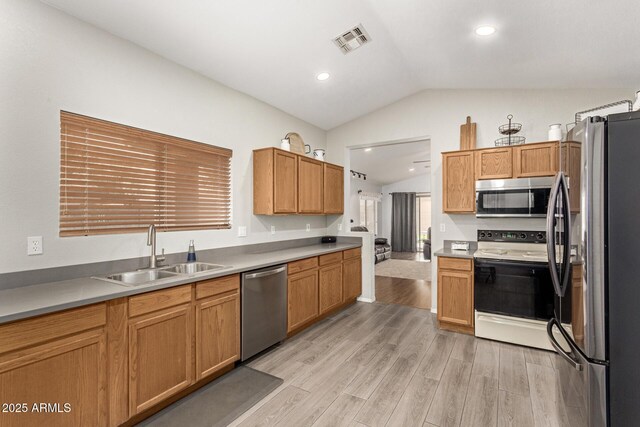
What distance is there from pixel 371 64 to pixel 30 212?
3308 millimetres

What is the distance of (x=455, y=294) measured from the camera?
3.56 m

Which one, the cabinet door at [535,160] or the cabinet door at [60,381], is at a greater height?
the cabinet door at [535,160]

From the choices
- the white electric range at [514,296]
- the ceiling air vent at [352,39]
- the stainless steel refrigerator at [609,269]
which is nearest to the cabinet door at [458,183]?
the white electric range at [514,296]

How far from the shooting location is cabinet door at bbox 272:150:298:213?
3518mm

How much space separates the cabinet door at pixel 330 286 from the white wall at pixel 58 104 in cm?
150

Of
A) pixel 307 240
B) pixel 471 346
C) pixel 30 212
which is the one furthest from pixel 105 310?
pixel 471 346

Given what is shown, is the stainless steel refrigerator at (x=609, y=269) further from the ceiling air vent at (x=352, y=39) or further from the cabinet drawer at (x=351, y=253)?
the cabinet drawer at (x=351, y=253)

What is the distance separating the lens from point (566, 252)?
1.56 meters

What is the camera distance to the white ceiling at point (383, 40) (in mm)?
2221

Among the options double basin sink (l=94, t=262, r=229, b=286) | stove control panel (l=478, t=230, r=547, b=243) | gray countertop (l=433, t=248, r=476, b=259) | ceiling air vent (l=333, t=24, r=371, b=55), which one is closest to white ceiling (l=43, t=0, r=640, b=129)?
ceiling air vent (l=333, t=24, r=371, b=55)

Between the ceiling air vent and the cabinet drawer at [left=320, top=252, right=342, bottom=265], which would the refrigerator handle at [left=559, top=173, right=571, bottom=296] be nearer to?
the ceiling air vent

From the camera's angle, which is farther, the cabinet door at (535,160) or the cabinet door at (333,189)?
the cabinet door at (333,189)

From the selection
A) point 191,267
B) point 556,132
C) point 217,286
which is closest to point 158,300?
point 217,286

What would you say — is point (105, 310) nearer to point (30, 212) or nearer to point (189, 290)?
point (189, 290)
